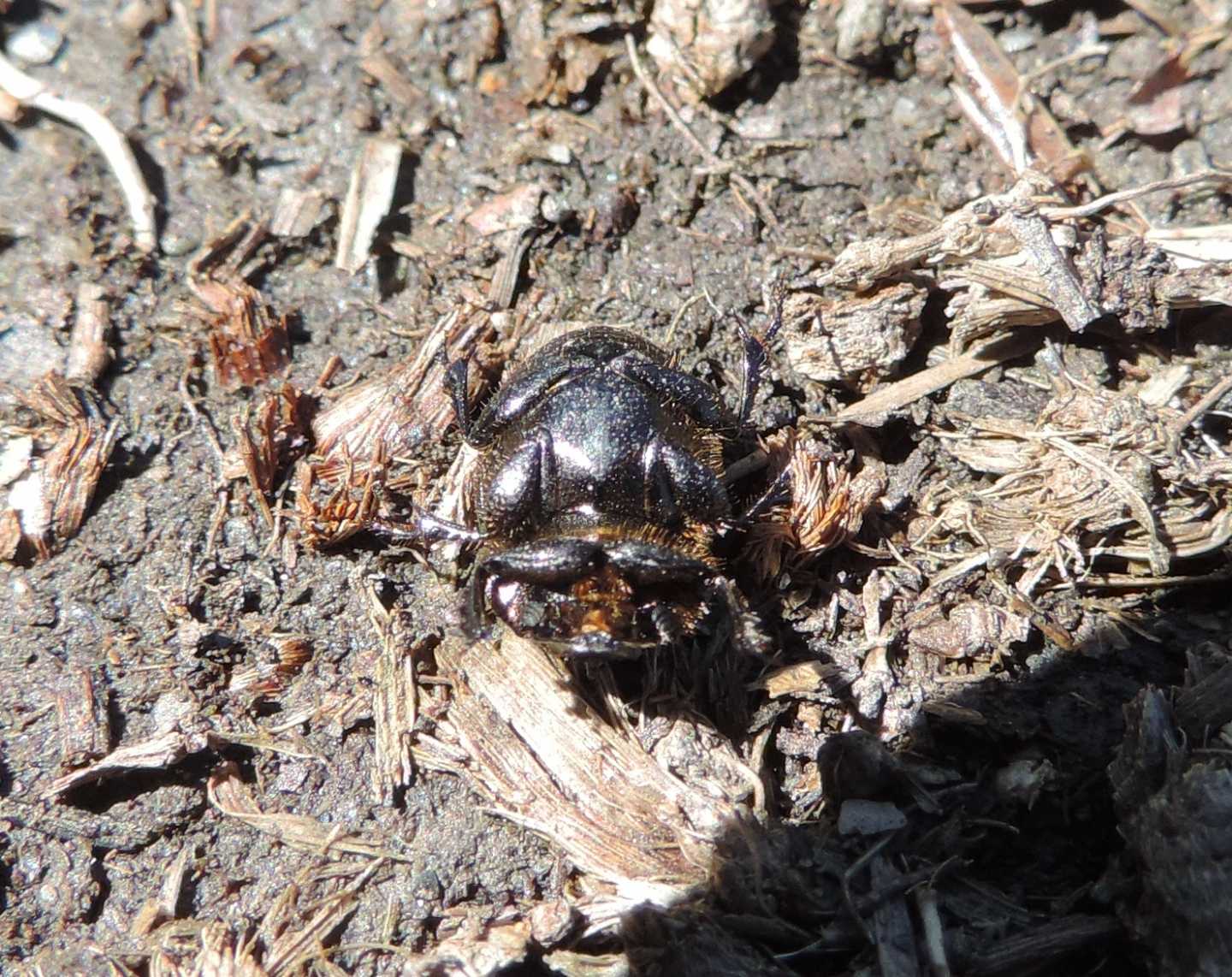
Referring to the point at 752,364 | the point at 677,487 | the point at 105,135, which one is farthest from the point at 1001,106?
the point at 105,135

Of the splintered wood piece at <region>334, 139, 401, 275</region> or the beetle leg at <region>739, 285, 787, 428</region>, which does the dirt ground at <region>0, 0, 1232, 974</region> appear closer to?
the splintered wood piece at <region>334, 139, 401, 275</region>

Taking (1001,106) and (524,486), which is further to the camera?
(1001,106)

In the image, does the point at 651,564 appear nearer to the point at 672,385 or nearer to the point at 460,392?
the point at 672,385

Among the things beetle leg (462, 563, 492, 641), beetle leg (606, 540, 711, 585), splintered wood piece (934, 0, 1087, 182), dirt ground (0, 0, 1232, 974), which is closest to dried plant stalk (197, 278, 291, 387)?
dirt ground (0, 0, 1232, 974)

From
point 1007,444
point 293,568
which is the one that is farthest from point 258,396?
point 1007,444

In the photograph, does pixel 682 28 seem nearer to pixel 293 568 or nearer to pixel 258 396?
pixel 258 396

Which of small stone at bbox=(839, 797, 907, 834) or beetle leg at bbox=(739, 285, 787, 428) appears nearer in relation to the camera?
small stone at bbox=(839, 797, 907, 834)
